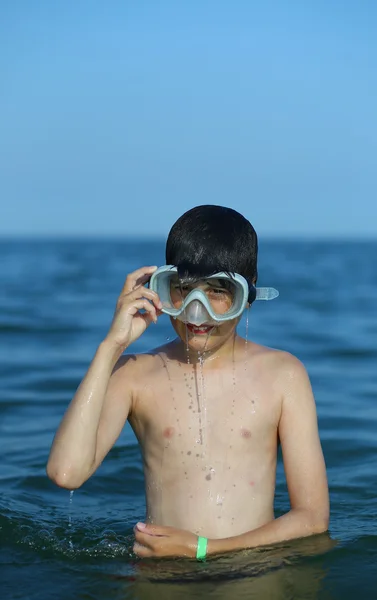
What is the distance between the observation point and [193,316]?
12.9 feet

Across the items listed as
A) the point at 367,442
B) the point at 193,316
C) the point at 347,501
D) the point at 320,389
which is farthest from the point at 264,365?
the point at 320,389

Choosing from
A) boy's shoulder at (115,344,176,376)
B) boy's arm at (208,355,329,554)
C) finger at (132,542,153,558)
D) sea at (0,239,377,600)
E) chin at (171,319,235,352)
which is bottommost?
sea at (0,239,377,600)

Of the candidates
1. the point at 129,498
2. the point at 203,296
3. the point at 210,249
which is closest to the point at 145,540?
the point at 203,296

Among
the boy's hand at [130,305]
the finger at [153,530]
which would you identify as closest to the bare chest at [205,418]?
the finger at [153,530]

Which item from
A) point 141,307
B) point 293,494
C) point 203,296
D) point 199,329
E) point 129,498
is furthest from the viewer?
point 129,498

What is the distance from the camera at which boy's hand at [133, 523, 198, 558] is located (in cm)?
399

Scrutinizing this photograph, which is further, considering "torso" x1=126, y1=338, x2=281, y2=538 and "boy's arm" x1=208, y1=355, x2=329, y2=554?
"torso" x1=126, y1=338, x2=281, y2=538

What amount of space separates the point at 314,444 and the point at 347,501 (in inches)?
70.0

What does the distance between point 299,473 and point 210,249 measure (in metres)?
1.01

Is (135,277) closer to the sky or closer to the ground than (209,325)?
closer to the sky

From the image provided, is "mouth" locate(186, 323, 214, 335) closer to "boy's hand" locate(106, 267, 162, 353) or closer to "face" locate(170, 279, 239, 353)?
"face" locate(170, 279, 239, 353)

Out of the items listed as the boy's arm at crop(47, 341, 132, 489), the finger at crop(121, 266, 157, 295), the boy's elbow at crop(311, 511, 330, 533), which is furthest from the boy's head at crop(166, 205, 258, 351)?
the boy's elbow at crop(311, 511, 330, 533)

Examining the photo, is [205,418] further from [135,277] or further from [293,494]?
[135,277]

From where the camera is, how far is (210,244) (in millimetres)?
3996
